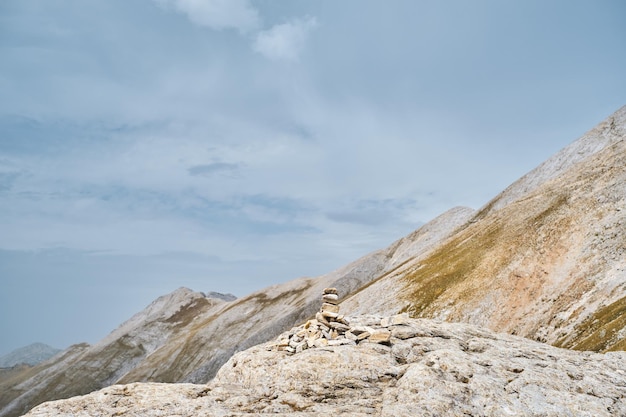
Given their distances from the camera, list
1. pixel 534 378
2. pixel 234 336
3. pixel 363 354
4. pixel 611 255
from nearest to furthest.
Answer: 1. pixel 534 378
2. pixel 363 354
3. pixel 611 255
4. pixel 234 336

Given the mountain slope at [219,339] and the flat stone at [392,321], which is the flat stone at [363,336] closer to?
the flat stone at [392,321]

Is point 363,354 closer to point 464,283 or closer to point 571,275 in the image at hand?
point 571,275

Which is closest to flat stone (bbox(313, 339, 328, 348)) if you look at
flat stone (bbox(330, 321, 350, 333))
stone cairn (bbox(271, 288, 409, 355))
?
stone cairn (bbox(271, 288, 409, 355))

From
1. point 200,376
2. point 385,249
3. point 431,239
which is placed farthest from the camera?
point 385,249

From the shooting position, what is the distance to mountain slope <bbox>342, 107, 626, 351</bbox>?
53.8 meters

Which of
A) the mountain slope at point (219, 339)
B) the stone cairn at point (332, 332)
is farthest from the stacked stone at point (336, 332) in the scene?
the mountain slope at point (219, 339)

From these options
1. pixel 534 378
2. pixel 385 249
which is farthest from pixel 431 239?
pixel 534 378

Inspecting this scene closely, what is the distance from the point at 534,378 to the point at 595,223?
188ft

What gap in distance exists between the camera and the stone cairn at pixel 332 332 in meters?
26.1

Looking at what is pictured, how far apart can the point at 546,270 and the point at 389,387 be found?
5656cm

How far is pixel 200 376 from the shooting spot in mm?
135125

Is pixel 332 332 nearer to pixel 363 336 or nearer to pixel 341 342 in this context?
pixel 341 342

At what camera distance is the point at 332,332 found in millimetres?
27469

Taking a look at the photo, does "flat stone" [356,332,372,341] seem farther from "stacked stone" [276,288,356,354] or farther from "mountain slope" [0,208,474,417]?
"mountain slope" [0,208,474,417]
